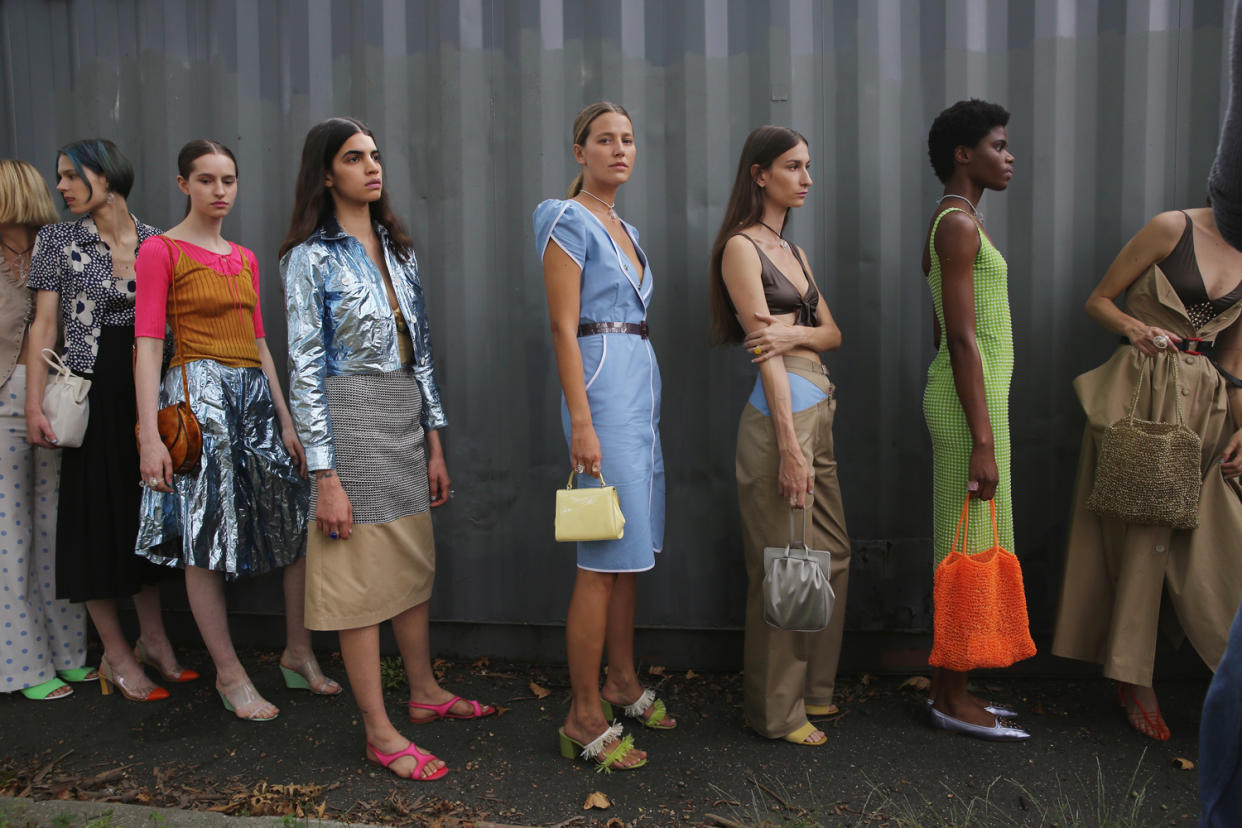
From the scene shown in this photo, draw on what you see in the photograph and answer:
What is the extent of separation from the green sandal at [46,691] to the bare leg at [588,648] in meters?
2.28

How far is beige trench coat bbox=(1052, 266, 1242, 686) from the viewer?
2918 millimetres

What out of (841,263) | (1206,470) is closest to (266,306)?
(841,263)

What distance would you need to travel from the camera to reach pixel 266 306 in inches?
155

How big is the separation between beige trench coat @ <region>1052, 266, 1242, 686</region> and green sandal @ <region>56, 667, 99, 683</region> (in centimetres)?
418

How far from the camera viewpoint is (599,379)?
281cm

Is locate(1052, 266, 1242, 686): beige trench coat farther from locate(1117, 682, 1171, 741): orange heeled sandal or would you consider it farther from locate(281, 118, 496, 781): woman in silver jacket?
locate(281, 118, 496, 781): woman in silver jacket

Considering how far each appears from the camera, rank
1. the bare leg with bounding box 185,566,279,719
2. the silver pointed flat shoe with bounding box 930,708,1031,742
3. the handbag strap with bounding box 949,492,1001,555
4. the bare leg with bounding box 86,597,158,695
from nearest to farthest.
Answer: the handbag strap with bounding box 949,492,1001,555 < the silver pointed flat shoe with bounding box 930,708,1031,742 < the bare leg with bounding box 185,566,279,719 < the bare leg with bounding box 86,597,158,695

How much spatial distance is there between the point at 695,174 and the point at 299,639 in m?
2.63

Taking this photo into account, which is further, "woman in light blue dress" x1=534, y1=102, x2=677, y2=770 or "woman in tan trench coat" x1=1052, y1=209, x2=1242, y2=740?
"woman in tan trench coat" x1=1052, y1=209, x2=1242, y2=740

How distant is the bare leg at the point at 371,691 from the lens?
2.79m

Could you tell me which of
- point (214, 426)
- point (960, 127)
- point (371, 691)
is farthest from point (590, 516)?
point (960, 127)

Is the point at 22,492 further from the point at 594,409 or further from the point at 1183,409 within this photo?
the point at 1183,409

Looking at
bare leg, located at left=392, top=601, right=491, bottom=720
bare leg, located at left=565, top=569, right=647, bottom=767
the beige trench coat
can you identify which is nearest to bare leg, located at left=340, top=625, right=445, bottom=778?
bare leg, located at left=392, top=601, right=491, bottom=720

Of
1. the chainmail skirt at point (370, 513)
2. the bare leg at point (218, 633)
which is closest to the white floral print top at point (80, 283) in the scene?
the bare leg at point (218, 633)
